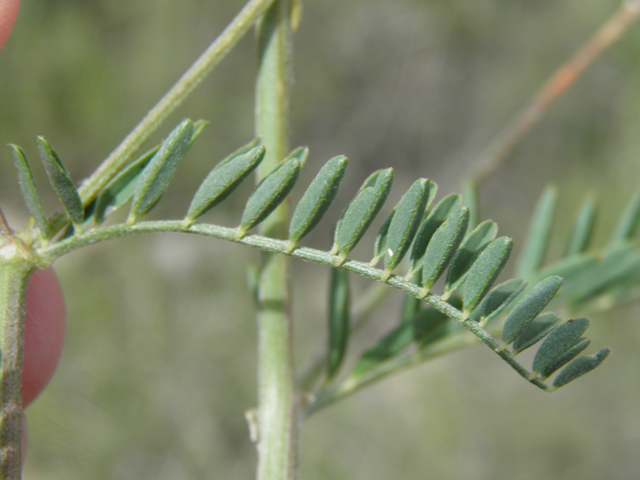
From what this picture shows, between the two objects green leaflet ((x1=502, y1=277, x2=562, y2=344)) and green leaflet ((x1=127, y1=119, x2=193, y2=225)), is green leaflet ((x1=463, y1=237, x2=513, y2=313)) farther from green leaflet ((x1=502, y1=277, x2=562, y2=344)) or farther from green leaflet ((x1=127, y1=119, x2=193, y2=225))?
green leaflet ((x1=127, y1=119, x2=193, y2=225))

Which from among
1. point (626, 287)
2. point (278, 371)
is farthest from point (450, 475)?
point (278, 371)

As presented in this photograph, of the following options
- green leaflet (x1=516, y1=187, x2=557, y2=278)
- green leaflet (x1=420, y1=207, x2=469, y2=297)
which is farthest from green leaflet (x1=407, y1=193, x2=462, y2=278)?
green leaflet (x1=516, y1=187, x2=557, y2=278)

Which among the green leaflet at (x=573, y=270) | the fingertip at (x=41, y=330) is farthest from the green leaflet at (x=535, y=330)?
the fingertip at (x=41, y=330)

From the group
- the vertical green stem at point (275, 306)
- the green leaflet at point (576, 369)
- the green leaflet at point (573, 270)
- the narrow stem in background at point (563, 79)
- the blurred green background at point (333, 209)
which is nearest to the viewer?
the green leaflet at point (576, 369)

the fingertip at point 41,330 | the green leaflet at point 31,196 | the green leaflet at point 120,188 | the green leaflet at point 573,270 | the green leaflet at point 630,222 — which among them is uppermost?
the green leaflet at point 630,222

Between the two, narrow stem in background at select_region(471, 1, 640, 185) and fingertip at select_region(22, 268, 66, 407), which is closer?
fingertip at select_region(22, 268, 66, 407)

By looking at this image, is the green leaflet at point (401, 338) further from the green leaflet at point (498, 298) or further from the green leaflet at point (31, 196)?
the green leaflet at point (31, 196)

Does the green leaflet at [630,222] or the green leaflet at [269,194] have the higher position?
the green leaflet at [630,222]
